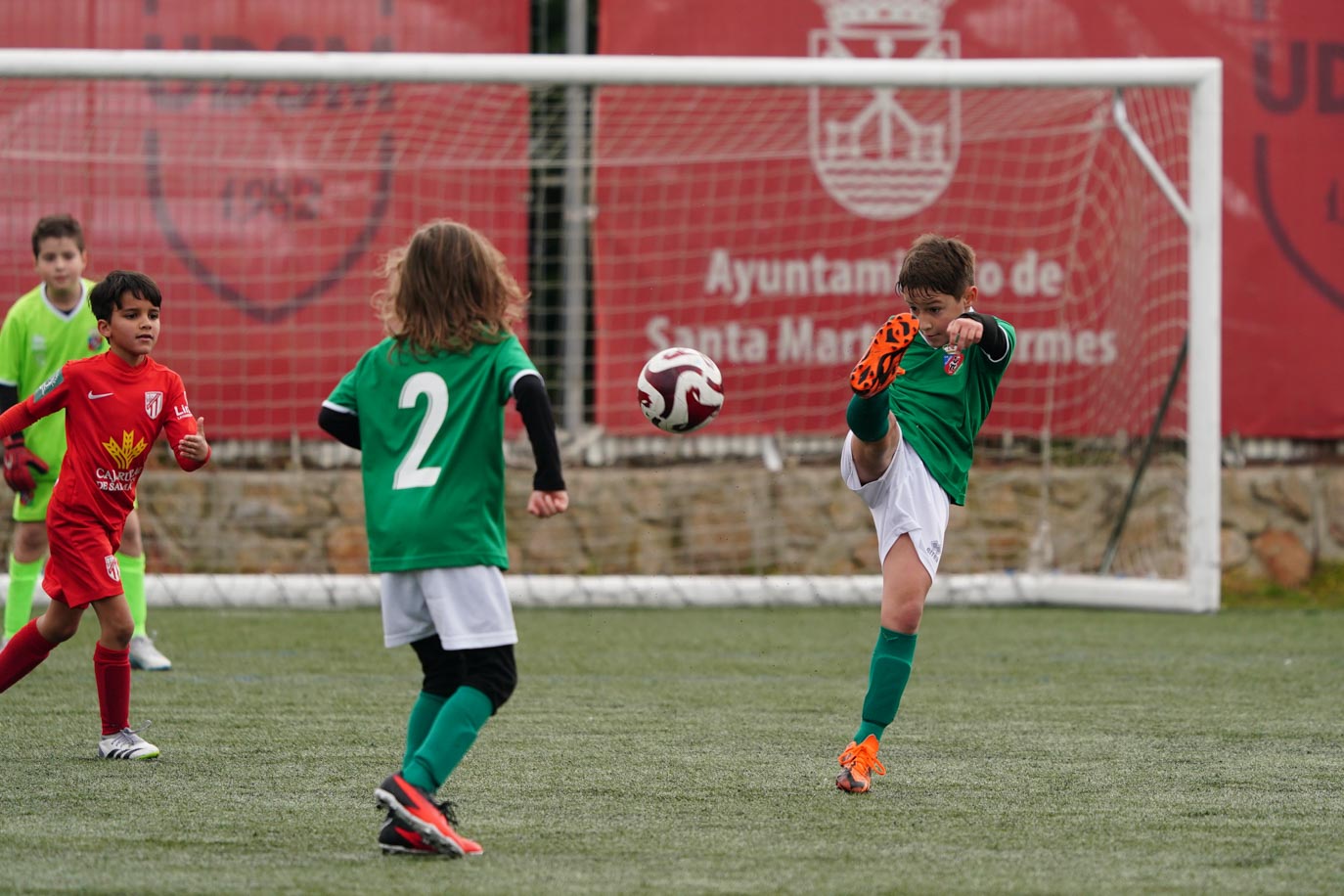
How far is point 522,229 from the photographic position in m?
9.75

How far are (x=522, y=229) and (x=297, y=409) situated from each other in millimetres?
1618

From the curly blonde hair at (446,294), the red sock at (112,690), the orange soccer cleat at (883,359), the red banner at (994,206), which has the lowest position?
the red sock at (112,690)

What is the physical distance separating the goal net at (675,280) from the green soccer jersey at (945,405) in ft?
15.2

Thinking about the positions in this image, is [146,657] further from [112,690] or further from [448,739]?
[448,739]

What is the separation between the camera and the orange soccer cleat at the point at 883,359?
13.5ft

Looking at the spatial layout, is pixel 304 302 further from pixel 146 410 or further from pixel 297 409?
pixel 146 410

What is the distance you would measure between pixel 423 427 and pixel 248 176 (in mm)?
6551

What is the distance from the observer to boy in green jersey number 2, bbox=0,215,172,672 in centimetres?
638

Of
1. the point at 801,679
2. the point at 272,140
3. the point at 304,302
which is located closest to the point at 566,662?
the point at 801,679

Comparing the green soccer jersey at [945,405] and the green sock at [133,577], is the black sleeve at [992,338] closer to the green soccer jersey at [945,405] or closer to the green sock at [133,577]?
the green soccer jersey at [945,405]

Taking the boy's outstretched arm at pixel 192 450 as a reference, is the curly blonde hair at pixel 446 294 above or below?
above

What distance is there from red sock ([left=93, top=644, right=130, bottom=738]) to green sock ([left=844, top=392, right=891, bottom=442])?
2098mm

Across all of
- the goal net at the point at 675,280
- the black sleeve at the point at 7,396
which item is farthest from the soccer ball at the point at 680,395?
the goal net at the point at 675,280

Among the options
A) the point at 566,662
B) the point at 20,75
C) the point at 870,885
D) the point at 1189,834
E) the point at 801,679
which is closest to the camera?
the point at 870,885
